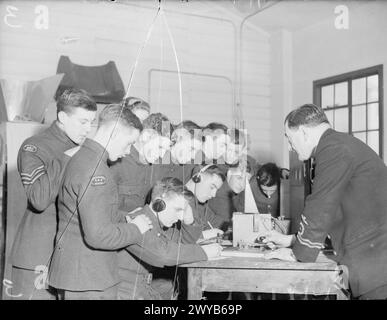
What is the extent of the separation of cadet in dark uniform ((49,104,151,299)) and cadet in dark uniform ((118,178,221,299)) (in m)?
0.12

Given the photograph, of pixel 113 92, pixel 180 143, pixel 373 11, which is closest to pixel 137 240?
pixel 180 143

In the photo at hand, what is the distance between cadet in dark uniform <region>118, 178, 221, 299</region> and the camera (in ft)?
5.72

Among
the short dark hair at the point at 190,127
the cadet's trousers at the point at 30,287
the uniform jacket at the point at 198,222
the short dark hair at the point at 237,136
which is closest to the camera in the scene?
the cadet's trousers at the point at 30,287

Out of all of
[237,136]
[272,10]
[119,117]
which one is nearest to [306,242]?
[119,117]

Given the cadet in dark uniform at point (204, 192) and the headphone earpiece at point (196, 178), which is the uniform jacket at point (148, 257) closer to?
the cadet in dark uniform at point (204, 192)

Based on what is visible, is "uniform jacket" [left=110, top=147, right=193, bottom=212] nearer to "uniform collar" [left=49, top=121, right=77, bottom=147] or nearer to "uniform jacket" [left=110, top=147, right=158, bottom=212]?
"uniform jacket" [left=110, top=147, right=158, bottom=212]

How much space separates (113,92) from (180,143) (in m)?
0.75

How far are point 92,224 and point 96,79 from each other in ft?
6.63

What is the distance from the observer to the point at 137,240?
170 centimetres

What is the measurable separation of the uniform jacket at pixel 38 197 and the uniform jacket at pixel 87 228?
0.15 metres

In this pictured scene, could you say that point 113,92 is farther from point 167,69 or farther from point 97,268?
point 97,268

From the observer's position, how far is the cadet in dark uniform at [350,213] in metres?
1.64

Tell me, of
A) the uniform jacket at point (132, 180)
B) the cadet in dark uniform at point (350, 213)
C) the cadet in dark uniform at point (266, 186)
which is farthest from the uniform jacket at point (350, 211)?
the cadet in dark uniform at point (266, 186)

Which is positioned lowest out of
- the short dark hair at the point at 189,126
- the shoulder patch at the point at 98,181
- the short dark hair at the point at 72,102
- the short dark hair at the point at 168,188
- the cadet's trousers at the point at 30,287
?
the cadet's trousers at the point at 30,287
